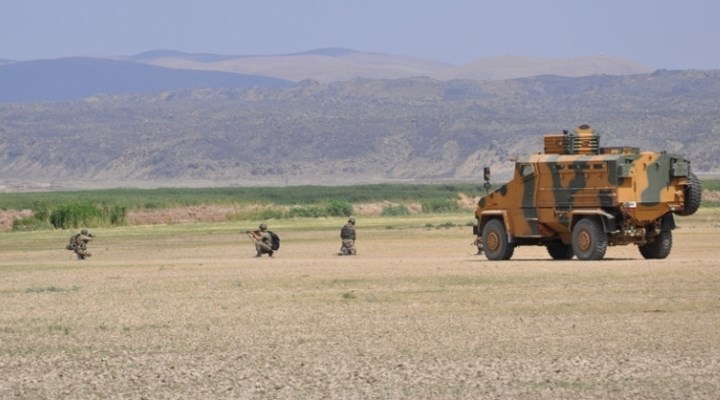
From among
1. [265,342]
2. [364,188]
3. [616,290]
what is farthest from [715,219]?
[364,188]

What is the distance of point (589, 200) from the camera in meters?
37.1

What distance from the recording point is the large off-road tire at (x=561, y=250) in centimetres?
3941

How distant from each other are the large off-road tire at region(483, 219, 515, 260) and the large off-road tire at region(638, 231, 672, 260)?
2.94 m

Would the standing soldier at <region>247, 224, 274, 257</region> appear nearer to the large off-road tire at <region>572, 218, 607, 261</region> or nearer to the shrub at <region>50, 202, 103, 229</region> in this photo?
the large off-road tire at <region>572, 218, 607, 261</region>

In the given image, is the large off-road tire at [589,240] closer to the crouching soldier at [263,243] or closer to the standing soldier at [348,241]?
the standing soldier at [348,241]

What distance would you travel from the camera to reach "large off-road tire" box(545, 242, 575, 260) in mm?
39406

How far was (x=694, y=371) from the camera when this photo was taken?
18.0m

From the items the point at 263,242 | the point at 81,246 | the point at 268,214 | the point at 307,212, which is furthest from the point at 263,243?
the point at 307,212

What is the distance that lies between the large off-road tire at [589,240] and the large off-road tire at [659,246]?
5.56 ft

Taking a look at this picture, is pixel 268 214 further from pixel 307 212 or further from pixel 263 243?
pixel 263 243

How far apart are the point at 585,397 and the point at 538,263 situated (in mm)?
20807

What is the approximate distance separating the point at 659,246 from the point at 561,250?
2.43 m

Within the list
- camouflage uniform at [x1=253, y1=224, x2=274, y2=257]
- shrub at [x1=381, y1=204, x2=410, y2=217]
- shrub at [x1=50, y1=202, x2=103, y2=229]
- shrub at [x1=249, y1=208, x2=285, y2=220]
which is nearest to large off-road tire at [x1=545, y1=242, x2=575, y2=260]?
camouflage uniform at [x1=253, y1=224, x2=274, y2=257]

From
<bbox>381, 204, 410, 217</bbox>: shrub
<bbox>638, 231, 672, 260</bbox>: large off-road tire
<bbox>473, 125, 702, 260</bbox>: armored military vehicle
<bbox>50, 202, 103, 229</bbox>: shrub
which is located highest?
<bbox>473, 125, 702, 260</bbox>: armored military vehicle
